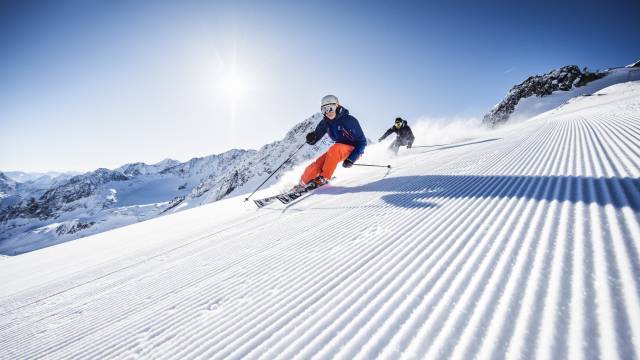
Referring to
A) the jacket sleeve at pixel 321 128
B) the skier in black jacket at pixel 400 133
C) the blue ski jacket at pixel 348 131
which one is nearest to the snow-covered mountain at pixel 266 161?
the skier in black jacket at pixel 400 133

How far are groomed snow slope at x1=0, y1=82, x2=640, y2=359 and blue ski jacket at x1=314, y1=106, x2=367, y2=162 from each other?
341cm

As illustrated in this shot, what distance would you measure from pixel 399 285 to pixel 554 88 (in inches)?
2808

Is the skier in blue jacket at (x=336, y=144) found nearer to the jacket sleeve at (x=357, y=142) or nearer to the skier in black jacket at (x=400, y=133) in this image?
the jacket sleeve at (x=357, y=142)

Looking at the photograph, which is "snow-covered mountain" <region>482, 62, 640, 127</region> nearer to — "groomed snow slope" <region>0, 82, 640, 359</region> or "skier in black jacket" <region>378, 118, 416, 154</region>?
"skier in black jacket" <region>378, 118, 416, 154</region>

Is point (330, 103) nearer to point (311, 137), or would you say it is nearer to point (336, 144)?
point (336, 144)

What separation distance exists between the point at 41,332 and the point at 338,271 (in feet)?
9.85

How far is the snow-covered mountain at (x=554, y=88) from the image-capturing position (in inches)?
1719

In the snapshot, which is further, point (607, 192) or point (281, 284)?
point (607, 192)

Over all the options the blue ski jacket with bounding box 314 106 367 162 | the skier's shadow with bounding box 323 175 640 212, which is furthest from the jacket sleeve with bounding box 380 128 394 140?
the skier's shadow with bounding box 323 175 640 212

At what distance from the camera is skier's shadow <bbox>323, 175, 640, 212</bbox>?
8.05 ft

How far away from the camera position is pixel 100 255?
5504 millimetres

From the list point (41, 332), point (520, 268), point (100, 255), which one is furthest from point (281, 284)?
point (100, 255)

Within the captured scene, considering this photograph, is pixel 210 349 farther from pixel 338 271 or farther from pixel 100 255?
pixel 100 255

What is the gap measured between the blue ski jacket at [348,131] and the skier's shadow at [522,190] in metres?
2.71
